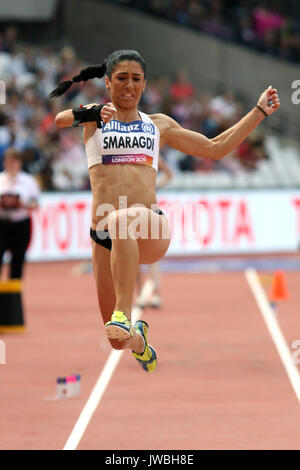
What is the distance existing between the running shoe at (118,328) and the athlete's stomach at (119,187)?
0.68 m

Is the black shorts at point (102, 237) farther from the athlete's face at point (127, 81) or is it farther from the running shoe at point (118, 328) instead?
the athlete's face at point (127, 81)

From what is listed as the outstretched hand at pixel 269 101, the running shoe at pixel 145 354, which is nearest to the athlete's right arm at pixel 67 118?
the outstretched hand at pixel 269 101

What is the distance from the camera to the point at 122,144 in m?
6.08

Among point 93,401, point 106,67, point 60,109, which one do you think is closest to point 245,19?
point 60,109

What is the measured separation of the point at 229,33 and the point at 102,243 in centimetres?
Answer: 2357

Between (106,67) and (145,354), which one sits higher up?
(106,67)

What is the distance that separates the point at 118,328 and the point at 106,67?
1.58 m

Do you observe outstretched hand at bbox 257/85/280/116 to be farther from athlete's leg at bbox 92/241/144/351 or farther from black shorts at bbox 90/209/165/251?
athlete's leg at bbox 92/241/144/351

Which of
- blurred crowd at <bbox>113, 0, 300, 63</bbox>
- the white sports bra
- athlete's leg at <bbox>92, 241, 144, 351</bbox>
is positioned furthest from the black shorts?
blurred crowd at <bbox>113, 0, 300, 63</bbox>

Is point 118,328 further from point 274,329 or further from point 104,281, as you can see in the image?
point 274,329

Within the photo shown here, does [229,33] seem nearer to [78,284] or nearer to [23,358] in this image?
[78,284]

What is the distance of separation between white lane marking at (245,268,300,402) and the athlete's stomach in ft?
14.7

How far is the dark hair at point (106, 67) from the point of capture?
5934 mm

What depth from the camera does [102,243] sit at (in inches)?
246
